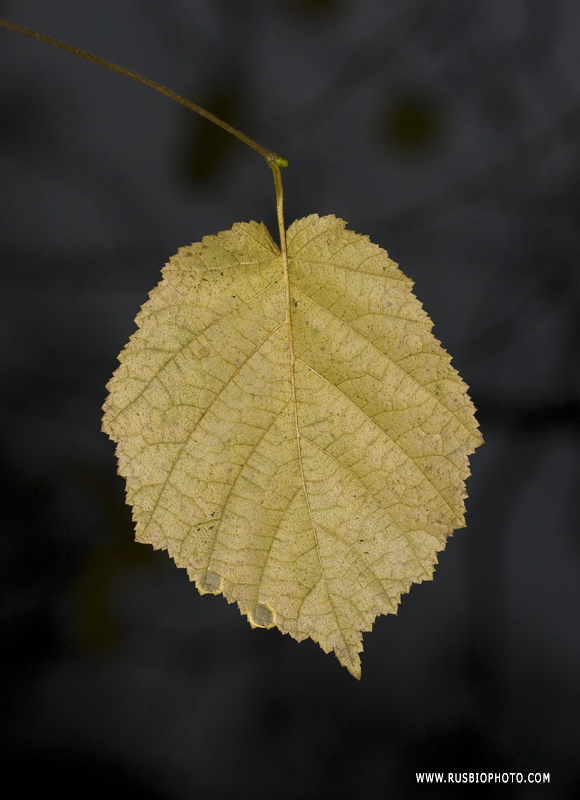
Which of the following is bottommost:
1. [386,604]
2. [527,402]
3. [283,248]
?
[386,604]

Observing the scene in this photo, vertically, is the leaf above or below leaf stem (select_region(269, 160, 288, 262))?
below

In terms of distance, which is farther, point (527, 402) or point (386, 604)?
point (527, 402)

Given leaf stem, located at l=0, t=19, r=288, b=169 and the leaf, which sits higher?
leaf stem, located at l=0, t=19, r=288, b=169

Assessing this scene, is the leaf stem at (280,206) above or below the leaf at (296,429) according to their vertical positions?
above

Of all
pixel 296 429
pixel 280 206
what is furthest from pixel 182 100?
pixel 296 429

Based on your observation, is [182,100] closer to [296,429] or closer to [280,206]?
[280,206]

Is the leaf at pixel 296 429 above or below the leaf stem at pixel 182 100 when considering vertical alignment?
below

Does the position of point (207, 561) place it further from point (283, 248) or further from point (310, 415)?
point (283, 248)

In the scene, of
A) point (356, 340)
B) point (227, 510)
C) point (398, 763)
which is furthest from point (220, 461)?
point (398, 763)
